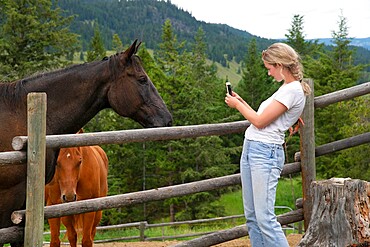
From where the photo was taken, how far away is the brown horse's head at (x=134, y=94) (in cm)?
446

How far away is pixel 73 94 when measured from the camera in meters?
4.34

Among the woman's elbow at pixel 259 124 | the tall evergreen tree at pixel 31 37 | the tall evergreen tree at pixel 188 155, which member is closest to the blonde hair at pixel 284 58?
the woman's elbow at pixel 259 124

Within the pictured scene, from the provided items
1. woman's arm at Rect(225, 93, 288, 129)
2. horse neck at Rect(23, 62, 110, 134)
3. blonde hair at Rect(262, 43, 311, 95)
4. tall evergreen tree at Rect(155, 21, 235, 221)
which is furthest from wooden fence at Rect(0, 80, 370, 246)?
tall evergreen tree at Rect(155, 21, 235, 221)

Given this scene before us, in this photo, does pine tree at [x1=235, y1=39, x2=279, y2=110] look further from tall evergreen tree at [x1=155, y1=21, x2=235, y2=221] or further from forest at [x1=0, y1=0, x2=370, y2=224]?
tall evergreen tree at [x1=155, y1=21, x2=235, y2=221]

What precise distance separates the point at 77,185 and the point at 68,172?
0.45 m

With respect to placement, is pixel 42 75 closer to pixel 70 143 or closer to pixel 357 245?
pixel 70 143

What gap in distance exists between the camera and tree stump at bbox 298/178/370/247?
3512 mm

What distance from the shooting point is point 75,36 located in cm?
2520

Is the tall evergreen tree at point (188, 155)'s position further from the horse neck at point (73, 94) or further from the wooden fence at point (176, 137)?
the horse neck at point (73, 94)

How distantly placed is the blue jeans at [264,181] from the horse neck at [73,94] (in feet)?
5.00

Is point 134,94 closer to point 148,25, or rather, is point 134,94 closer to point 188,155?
point 188,155

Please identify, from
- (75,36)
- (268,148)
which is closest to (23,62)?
(75,36)

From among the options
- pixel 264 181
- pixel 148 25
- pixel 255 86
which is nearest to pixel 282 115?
pixel 264 181

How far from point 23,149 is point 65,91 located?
2.81 ft
